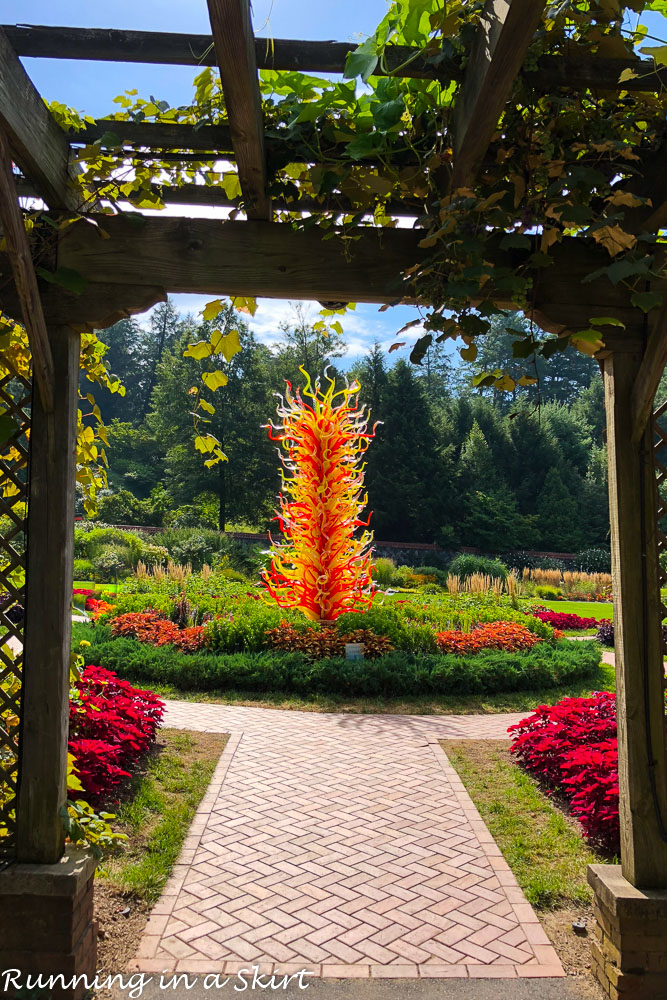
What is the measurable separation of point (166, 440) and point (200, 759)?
28096 mm

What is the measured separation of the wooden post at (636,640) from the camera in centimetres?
263

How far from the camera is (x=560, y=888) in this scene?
354 cm

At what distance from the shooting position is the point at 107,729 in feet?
15.5

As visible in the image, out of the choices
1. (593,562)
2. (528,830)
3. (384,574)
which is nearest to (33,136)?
(528,830)

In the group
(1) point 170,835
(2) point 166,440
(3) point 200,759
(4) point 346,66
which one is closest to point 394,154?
(4) point 346,66

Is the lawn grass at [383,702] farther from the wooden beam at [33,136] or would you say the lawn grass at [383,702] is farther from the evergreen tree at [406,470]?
the evergreen tree at [406,470]

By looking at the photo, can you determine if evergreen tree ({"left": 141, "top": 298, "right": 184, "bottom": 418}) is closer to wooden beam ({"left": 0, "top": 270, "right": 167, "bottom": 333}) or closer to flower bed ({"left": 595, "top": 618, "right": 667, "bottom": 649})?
flower bed ({"left": 595, "top": 618, "right": 667, "bottom": 649})

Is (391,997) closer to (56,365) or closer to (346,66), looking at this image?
(56,365)

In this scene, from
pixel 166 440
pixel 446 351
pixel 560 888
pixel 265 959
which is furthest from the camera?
pixel 446 351

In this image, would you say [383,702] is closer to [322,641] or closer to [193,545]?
[322,641]

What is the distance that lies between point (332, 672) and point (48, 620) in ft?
17.5

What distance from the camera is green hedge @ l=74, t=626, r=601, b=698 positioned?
7.70 m

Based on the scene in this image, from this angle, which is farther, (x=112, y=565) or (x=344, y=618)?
(x=112, y=565)

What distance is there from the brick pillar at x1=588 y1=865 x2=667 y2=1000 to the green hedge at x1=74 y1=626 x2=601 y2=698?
5079mm
